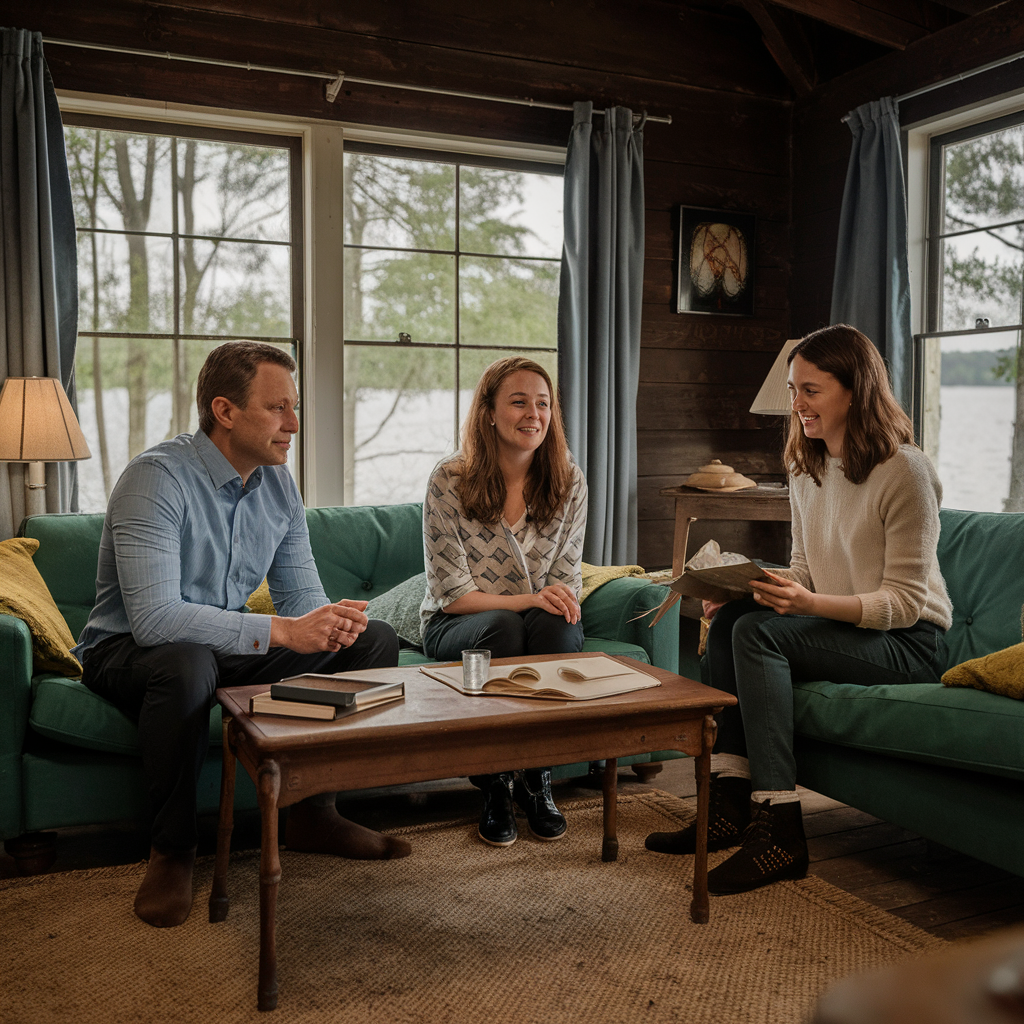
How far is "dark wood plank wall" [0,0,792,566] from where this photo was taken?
3379 millimetres

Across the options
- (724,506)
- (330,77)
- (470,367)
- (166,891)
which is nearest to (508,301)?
(470,367)

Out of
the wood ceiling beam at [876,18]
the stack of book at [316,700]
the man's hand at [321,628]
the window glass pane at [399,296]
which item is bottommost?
the stack of book at [316,700]

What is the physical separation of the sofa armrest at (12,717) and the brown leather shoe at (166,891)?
1.13 feet

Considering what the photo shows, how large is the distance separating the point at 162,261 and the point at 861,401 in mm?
2471

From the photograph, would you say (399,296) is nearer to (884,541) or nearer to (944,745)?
(884,541)

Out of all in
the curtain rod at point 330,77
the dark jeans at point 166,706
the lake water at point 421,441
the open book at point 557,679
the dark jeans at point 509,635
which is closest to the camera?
the open book at point 557,679

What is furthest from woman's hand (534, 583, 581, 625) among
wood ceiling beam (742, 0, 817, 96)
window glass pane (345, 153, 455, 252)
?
wood ceiling beam (742, 0, 817, 96)

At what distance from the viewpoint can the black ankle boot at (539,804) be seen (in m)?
2.28

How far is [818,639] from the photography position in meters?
2.17

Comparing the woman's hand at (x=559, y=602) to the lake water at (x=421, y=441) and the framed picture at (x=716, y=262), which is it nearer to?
the lake water at (x=421, y=441)

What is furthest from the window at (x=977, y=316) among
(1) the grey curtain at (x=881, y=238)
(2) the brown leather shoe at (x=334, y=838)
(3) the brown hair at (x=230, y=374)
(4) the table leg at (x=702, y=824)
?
(3) the brown hair at (x=230, y=374)

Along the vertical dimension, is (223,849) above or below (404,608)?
below

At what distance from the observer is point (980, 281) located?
3.68 m

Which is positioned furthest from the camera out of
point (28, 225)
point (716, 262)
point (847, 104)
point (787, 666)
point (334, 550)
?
point (716, 262)
